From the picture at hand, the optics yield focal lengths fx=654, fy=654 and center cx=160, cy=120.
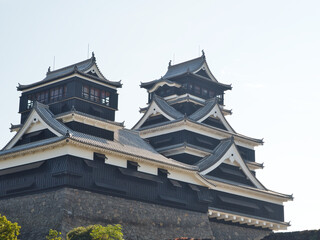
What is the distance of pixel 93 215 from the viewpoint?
4434 centimetres

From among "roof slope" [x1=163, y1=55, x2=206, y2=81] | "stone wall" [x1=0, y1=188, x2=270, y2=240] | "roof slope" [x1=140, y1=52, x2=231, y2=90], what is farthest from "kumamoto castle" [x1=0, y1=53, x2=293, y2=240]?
"roof slope" [x1=163, y1=55, x2=206, y2=81]

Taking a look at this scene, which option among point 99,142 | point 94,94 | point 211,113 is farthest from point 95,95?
point 211,113

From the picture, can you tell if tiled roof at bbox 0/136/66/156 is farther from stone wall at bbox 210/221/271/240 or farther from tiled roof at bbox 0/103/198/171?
stone wall at bbox 210/221/271/240

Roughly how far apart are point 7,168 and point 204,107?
22.1 m

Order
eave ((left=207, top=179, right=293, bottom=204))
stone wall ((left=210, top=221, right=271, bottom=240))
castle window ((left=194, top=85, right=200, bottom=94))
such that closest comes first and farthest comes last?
stone wall ((left=210, top=221, right=271, bottom=240))
eave ((left=207, top=179, right=293, bottom=204))
castle window ((left=194, top=85, right=200, bottom=94))

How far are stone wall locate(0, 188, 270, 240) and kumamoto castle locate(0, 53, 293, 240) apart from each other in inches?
2.9

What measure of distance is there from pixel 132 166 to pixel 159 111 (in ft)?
47.2

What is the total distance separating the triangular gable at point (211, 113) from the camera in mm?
60875

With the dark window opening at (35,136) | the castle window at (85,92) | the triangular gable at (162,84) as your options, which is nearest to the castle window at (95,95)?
the castle window at (85,92)

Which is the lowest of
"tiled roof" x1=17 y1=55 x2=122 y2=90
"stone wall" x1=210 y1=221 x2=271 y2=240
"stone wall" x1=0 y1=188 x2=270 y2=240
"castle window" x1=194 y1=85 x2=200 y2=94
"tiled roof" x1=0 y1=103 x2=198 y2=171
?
"stone wall" x1=0 y1=188 x2=270 y2=240

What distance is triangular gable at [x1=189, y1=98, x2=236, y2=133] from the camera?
60875 millimetres

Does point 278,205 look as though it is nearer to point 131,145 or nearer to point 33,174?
point 131,145

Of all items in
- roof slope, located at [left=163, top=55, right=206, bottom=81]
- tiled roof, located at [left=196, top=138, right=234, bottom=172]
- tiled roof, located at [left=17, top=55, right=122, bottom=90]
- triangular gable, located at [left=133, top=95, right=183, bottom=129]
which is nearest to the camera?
tiled roof, located at [left=17, top=55, right=122, bottom=90]

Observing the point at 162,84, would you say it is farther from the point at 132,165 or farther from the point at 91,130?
the point at 132,165
